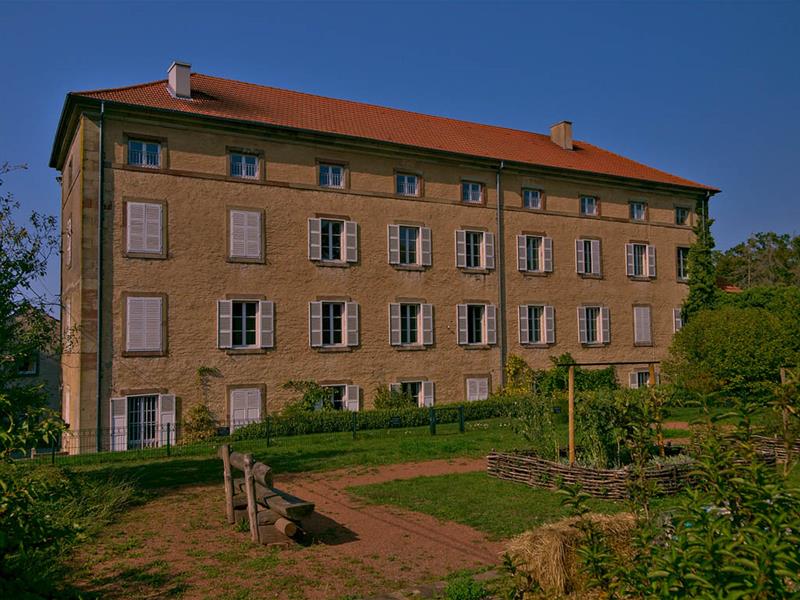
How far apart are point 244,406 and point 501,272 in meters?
11.3

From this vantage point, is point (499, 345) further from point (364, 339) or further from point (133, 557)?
point (133, 557)

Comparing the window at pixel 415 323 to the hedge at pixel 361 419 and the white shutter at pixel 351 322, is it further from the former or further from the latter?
the hedge at pixel 361 419

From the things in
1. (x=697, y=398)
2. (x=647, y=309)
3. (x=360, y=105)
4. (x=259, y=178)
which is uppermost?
(x=360, y=105)

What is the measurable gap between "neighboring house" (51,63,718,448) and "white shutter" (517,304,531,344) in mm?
56

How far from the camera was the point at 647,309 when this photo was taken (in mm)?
29453

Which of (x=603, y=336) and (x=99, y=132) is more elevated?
(x=99, y=132)

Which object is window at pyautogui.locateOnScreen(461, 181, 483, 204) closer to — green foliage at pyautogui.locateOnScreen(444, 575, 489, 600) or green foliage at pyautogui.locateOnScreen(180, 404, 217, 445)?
green foliage at pyautogui.locateOnScreen(180, 404, 217, 445)

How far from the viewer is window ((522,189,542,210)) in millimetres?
→ 26691

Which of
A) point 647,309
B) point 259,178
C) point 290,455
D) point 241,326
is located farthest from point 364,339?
point 647,309

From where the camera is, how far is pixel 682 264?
30.9 m

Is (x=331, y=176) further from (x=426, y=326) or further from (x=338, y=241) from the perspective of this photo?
(x=426, y=326)

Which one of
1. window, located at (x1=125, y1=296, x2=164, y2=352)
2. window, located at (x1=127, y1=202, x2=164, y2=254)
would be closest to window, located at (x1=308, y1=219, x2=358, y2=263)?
window, located at (x1=127, y1=202, x2=164, y2=254)

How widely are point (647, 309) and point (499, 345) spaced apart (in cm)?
849

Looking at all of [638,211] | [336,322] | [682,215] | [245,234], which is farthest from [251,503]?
[682,215]
